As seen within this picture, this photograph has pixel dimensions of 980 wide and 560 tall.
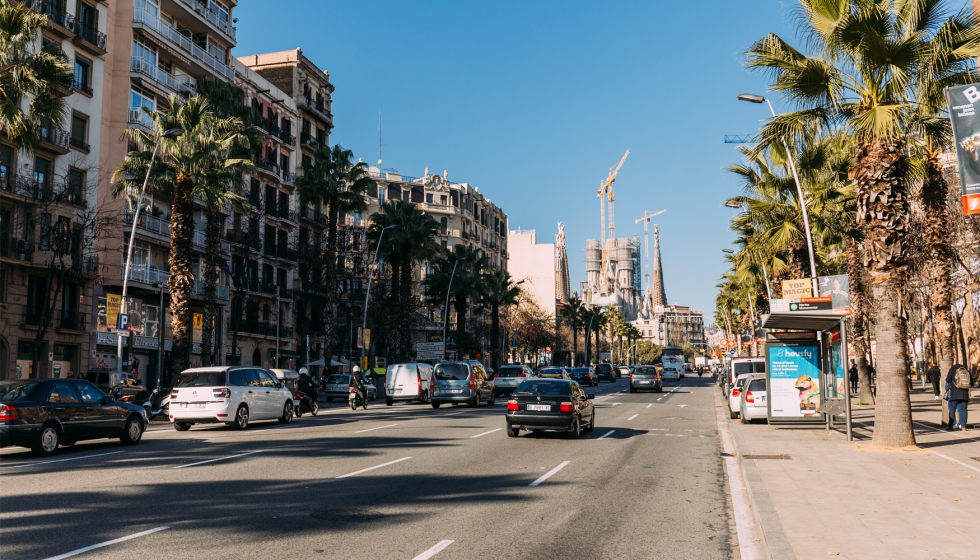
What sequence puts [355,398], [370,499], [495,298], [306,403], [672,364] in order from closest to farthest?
[370,499] < [306,403] < [355,398] < [495,298] < [672,364]

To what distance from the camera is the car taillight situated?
1445 centimetres

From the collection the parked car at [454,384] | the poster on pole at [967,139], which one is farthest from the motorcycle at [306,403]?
the poster on pole at [967,139]

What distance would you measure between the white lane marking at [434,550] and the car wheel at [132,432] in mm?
12225

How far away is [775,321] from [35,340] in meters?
32.2

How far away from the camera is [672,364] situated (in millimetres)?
83312

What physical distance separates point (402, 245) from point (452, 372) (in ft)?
69.0

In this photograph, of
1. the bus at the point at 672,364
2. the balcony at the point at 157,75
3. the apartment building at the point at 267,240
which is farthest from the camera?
the bus at the point at 672,364

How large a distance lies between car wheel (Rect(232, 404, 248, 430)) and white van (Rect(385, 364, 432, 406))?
43.1 feet

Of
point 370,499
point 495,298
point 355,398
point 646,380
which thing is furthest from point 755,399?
point 495,298

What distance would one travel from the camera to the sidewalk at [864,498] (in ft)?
24.4

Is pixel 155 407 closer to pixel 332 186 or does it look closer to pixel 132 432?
pixel 132 432

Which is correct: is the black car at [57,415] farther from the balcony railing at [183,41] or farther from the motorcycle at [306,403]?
the balcony railing at [183,41]

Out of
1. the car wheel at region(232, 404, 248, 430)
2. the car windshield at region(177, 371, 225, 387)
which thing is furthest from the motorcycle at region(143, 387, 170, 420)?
the car wheel at region(232, 404, 248, 430)

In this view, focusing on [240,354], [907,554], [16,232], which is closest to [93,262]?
[16,232]
